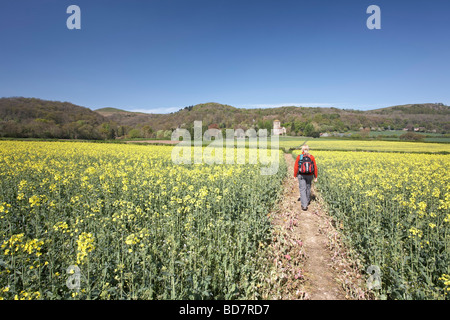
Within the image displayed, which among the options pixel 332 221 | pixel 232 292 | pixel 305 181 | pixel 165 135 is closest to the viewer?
Answer: pixel 232 292

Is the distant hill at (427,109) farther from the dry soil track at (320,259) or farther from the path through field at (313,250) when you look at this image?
the dry soil track at (320,259)

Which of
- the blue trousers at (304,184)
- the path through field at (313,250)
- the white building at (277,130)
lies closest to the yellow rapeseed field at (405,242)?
the path through field at (313,250)

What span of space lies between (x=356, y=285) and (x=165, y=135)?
215 feet

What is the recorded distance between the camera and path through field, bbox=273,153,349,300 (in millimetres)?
4484

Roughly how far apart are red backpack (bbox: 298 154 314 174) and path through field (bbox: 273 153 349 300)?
5.84ft

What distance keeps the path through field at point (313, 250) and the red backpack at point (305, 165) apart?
5.84 feet

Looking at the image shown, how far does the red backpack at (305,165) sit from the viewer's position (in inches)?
360

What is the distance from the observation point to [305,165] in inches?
361

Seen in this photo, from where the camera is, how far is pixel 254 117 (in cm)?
10731

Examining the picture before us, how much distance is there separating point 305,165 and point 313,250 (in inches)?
158

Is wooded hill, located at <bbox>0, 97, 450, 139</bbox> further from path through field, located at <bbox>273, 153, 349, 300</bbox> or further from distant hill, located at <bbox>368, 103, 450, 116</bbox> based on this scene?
path through field, located at <bbox>273, 153, 349, 300</bbox>
